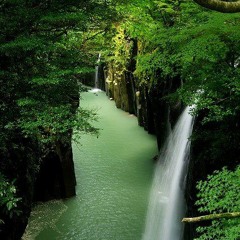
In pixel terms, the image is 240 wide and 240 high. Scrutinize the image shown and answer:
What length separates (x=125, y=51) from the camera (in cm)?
2080

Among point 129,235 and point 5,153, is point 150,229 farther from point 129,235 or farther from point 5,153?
point 5,153

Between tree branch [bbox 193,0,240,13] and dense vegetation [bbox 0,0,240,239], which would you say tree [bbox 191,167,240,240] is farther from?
tree branch [bbox 193,0,240,13]

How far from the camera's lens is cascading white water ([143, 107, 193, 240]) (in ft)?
32.9

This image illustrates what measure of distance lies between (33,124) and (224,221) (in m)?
3.59

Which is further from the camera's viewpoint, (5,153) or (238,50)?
(5,153)

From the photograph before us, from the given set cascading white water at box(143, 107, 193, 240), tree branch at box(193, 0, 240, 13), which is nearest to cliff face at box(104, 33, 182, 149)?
cascading white water at box(143, 107, 193, 240)

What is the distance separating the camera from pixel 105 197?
488 inches

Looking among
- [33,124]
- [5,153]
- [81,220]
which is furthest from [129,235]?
[33,124]

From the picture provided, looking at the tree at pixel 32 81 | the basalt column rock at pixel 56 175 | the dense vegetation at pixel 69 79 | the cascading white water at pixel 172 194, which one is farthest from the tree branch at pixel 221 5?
the basalt column rock at pixel 56 175

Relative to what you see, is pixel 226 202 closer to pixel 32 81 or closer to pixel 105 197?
pixel 32 81

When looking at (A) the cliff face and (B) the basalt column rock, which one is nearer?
(B) the basalt column rock

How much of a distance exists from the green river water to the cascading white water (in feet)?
1.16

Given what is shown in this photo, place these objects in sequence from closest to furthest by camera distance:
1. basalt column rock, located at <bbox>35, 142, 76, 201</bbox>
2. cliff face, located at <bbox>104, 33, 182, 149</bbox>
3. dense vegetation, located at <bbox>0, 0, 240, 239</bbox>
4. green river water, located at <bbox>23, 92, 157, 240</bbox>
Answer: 1. dense vegetation, located at <bbox>0, 0, 240, 239</bbox>
2. green river water, located at <bbox>23, 92, 157, 240</bbox>
3. basalt column rock, located at <bbox>35, 142, 76, 201</bbox>
4. cliff face, located at <bbox>104, 33, 182, 149</bbox>

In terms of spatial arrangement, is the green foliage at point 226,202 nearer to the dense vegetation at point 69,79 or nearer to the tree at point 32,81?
the dense vegetation at point 69,79
